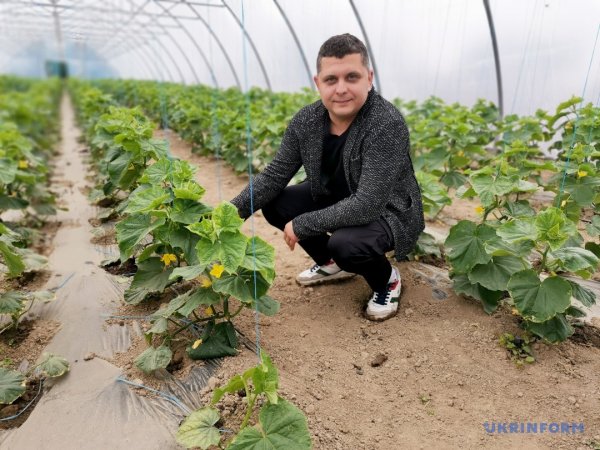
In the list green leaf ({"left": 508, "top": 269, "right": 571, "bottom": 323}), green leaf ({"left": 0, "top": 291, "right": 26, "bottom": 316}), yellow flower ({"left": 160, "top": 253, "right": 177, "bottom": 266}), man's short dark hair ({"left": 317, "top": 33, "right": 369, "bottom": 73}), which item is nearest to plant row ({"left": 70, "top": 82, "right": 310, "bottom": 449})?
yellow flower ({"left": 160, "top": 253, "right": 177, "bottom": 266})

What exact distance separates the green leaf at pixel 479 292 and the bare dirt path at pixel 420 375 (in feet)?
0.22

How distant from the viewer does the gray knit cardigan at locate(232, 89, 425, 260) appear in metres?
2.38

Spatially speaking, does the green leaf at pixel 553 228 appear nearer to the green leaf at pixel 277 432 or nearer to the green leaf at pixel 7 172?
the green leaf at pixel 277 432

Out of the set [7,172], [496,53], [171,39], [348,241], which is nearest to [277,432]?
[348,241]

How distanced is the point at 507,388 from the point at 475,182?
45.8 inches

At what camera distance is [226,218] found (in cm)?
210

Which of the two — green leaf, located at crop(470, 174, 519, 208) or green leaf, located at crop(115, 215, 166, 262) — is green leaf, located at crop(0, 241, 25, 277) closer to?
green leaf, located at crop(115, 215, 166, 262)

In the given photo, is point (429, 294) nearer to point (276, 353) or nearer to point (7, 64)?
point (276, 353)

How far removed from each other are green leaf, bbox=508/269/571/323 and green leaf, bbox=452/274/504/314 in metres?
0.28

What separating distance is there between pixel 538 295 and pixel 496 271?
315 mm

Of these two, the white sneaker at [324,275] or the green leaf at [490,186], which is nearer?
the green leaf at [490,186]

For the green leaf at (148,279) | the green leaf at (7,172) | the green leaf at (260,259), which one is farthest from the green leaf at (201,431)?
the green leaf at (7,172)

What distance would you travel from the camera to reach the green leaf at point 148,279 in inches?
99.7

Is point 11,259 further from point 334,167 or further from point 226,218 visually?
point 334,167
